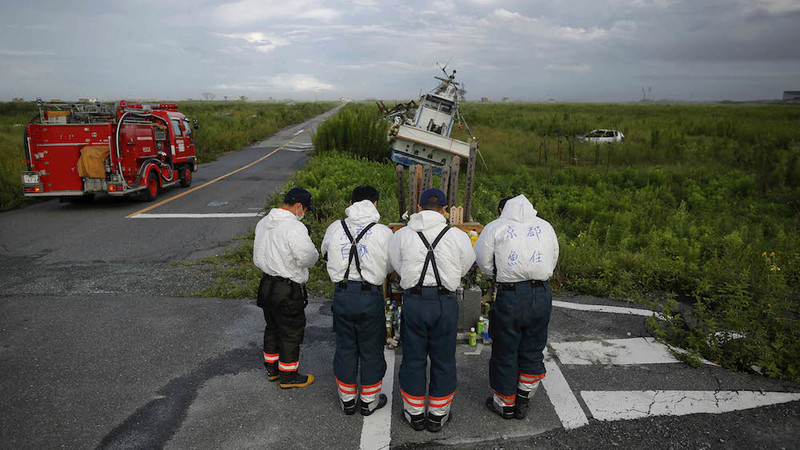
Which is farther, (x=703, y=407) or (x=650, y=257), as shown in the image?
(x=650, y=257)

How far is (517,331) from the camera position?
147 inches

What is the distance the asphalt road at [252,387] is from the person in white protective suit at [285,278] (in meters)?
0.24

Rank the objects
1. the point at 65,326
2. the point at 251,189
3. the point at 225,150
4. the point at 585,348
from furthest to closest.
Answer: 1. the point at 225,150
2. the point at 251,189
3. the point at 65,326
4. the point at 585,348

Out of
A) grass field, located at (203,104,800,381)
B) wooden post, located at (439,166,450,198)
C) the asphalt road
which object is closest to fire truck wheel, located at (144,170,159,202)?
grass field, located at (203,104,800,381)

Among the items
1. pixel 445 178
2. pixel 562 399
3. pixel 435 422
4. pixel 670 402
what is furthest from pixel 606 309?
pixel 435 422

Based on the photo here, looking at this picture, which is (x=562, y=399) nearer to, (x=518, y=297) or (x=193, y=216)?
(x=518, y=297)

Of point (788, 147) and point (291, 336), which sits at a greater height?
point (788, 147)

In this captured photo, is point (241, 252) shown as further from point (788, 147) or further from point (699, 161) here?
point (788, 147)

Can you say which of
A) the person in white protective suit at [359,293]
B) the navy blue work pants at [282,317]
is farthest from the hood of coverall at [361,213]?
the navy blue work pants at [282,317]

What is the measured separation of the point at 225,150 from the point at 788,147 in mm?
26628

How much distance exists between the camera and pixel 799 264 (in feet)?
23.4

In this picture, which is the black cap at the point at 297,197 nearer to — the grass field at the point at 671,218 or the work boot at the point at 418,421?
the work boot at the point at 418,421

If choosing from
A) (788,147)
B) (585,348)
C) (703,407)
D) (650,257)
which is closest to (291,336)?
(585,348)

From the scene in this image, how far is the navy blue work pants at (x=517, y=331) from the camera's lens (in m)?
3.66
